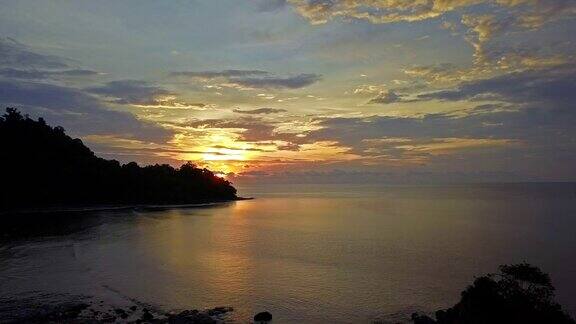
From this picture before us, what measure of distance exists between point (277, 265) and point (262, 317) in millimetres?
25718

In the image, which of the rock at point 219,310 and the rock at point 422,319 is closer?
the rock at point 422,319

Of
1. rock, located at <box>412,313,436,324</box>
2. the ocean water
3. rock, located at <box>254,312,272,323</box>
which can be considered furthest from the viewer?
the ocean water

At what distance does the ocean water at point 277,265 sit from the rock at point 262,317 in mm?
1034

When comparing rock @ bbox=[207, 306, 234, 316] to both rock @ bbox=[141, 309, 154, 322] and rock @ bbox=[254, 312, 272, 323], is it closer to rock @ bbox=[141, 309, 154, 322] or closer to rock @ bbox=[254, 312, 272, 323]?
rock @ bbox=[254, 312, 272, 323]

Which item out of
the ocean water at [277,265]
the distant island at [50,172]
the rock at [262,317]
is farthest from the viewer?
the distant island at [50,172]

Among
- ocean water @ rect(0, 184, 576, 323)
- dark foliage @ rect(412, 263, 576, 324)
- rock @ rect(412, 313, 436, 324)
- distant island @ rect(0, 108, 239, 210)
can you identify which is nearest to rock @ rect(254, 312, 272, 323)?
ocean water @ rect(0, 184, 576, 323)

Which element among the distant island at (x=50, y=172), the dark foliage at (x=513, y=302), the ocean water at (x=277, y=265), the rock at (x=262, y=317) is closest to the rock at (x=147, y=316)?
the ocean water at (x=277, y=265)

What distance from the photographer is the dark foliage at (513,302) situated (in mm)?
28719

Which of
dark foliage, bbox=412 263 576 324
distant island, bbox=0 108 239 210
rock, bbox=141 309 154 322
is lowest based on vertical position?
rock, bbox=141 309 154 322

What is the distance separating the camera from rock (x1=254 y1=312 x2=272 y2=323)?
36938mm

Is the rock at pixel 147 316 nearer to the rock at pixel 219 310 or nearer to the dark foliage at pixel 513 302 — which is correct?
the rock at pixel 219 310

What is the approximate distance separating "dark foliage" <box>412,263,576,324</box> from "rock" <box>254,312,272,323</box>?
14.9 m

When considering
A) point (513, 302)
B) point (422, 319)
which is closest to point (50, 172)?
point (422, 319)

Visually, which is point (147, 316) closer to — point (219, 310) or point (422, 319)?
point (219, 310)
